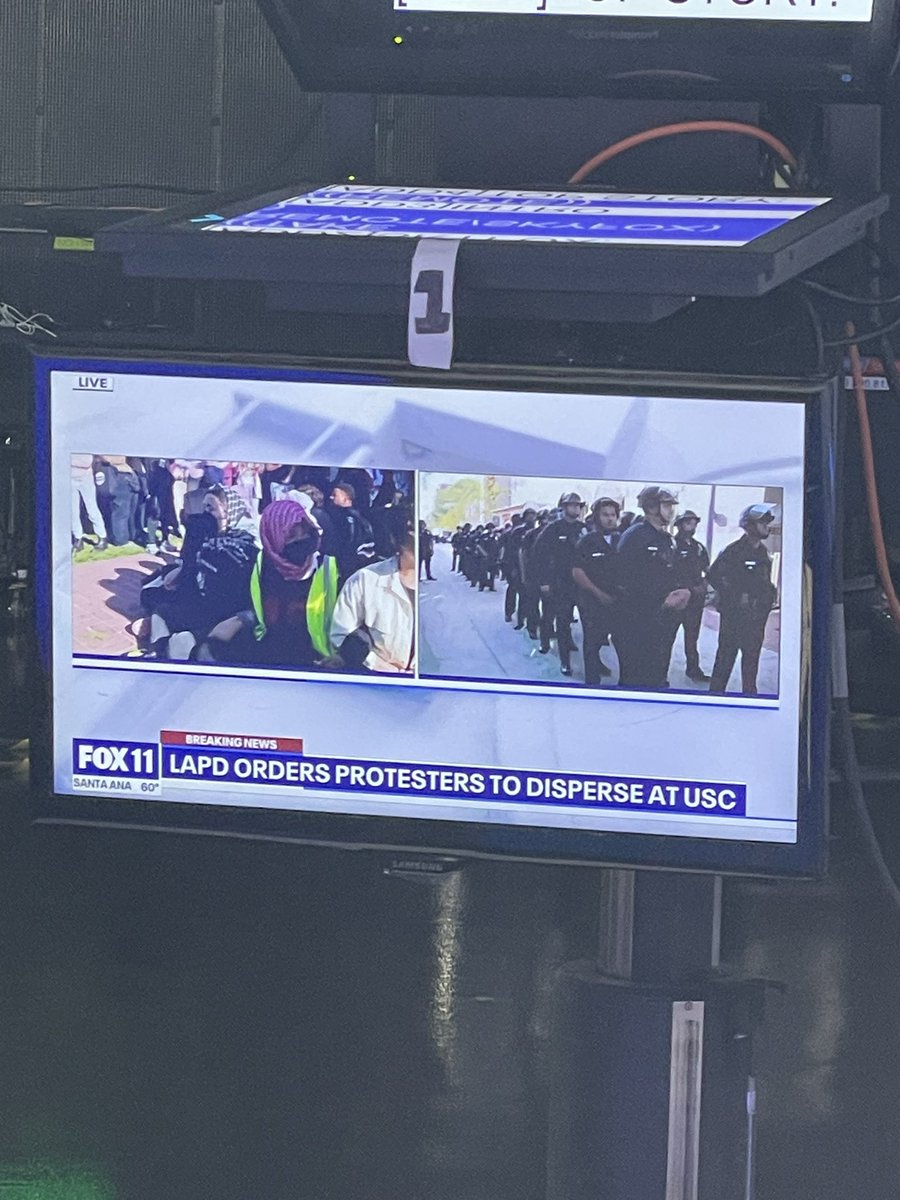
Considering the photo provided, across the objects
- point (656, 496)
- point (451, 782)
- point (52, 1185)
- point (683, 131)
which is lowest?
point (52, 1185)

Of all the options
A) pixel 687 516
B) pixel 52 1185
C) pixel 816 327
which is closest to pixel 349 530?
pixel 687 516

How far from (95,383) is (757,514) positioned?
0.50 m

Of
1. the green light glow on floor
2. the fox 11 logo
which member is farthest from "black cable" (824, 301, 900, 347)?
the green light glow on floor

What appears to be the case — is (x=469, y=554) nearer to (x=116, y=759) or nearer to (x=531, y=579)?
(x=531, y=579)

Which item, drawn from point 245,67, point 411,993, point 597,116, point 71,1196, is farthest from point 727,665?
point 245,67

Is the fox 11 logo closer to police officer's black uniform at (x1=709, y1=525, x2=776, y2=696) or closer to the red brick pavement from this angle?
the red brick pavement

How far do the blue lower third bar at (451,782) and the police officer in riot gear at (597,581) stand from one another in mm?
82

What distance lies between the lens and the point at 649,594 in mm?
1255

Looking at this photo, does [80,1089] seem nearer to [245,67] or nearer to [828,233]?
[828,233]

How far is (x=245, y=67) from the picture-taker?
5785 millimetres

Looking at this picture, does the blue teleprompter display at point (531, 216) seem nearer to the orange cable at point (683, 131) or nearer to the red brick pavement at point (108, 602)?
the orange cable at point (683, 131)

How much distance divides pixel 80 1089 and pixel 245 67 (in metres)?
3.92

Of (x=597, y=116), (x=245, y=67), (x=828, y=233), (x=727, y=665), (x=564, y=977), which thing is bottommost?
(x=564, y=977)

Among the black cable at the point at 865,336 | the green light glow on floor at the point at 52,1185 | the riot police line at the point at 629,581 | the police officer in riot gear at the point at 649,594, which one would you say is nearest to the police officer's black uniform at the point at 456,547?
the riot police line at the point at 629,581
